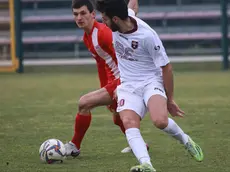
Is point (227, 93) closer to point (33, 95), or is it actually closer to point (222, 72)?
point (33, 95)

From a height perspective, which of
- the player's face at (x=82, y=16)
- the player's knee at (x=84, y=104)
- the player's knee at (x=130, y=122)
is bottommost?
the player's knee at (x=84, y=104)

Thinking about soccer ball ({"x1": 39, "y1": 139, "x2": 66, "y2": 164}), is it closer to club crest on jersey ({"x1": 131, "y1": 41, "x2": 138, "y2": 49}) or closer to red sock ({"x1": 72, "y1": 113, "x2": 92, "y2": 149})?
red sock ({"x1": 72, "y1": 113, "x2": 92, "y2": 149})

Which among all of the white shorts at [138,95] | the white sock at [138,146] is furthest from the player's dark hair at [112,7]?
the white sock at [138,146]

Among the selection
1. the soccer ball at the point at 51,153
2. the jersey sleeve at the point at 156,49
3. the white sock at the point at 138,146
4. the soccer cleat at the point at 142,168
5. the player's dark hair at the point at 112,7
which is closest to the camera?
the soccer cleat at the point at 142,168

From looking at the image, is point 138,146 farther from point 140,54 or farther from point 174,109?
point 140,54

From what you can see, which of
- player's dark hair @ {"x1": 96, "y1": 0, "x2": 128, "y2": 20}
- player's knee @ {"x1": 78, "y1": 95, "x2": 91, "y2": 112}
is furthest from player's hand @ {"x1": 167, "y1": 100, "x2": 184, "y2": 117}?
player's knee @ {"x1": 78, "y1": 95, "x2": 91, "y2": 112}

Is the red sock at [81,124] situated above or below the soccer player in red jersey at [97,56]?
below

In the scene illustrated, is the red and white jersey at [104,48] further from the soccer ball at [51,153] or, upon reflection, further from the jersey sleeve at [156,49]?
the jersey sleeve at [156,49]

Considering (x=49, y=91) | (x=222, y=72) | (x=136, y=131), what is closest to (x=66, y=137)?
(x=136, y=131)

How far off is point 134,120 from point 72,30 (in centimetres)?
1788

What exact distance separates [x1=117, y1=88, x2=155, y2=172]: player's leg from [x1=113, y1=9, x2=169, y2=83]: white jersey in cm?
19

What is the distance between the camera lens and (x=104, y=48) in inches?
330

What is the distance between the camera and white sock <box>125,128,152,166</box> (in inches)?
260

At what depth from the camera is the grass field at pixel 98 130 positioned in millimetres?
7598
